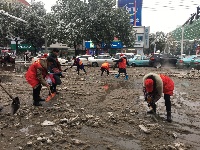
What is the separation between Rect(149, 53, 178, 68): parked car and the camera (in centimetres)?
2756

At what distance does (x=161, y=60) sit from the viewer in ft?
91.4

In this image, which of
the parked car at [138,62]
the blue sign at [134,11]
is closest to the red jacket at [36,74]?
the parked car at [138,62]

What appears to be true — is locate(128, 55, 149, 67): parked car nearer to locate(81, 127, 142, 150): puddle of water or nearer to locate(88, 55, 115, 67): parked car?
locate(88, 55, 115, 67): parked car

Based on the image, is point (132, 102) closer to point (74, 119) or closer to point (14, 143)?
point (74, 119)

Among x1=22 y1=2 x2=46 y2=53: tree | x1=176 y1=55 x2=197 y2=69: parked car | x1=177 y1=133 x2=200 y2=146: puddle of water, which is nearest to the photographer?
x1=177 y1=133 x2=200 y2=146: puddle of water

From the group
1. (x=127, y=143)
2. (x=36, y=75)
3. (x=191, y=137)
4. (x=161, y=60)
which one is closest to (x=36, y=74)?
(x=36, y=75)

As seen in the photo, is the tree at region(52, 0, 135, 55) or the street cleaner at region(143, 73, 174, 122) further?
the tree at region(52, 0, 135, 55)

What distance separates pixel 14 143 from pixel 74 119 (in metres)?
1.52

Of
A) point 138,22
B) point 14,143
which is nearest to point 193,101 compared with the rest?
point 14,143

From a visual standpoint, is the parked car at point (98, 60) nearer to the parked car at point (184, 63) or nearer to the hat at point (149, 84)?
the parked car at point (184, 63)

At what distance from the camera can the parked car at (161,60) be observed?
27.6m

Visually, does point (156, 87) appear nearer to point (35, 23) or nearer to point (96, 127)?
point (96, 127)

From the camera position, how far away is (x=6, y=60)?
27344 mm

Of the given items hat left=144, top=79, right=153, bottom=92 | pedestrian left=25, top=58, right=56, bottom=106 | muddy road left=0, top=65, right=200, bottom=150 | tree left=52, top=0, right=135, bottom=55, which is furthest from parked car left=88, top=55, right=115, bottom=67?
hat left=144, top=79, right=153, bottom=92
